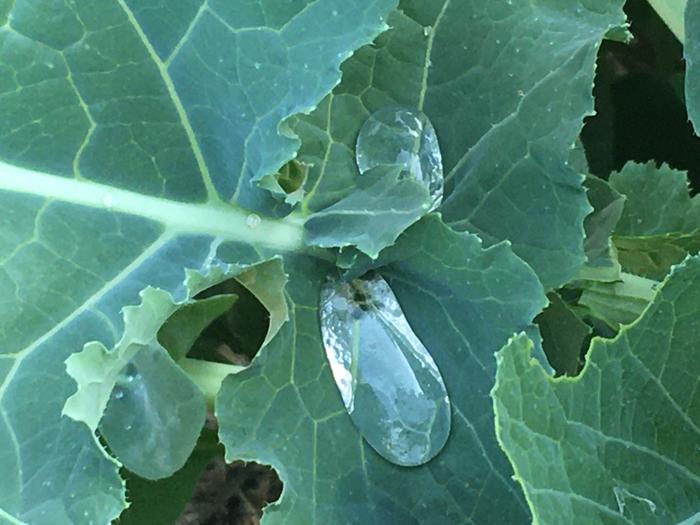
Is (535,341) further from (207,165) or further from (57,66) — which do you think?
(57,66)

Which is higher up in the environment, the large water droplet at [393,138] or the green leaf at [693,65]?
the green leaf at [693,65]

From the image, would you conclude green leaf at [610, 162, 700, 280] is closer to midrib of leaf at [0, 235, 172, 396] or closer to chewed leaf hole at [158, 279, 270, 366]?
chewed leaf hole at [158, 279, 270, 366]

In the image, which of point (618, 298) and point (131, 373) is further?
point (618, 298)

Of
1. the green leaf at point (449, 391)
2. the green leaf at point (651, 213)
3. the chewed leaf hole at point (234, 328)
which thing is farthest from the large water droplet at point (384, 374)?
the green leaf at point (651, 213)

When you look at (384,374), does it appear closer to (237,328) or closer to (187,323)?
(187,323)

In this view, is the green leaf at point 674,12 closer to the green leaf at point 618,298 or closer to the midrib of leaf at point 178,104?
the green leaf at point 618,298

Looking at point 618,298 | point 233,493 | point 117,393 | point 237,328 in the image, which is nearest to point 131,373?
point 117,393
